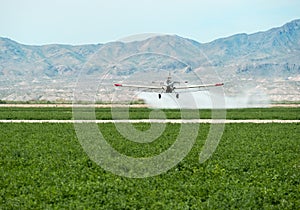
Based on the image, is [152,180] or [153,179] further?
[153,179]

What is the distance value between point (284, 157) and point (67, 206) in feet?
45.9

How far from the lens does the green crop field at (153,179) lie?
613 inches

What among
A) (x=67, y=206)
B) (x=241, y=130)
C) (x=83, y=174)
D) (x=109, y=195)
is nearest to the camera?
(x=67, y=206)

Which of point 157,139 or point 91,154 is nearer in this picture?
point 91,154

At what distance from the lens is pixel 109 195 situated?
16297 millimetres

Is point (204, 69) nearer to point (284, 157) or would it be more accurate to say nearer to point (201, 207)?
point (284, 157)

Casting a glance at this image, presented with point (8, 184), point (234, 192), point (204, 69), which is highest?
point (204, 69)

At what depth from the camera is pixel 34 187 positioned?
17391 millimetres

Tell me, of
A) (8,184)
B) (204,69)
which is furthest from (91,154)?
(204,69)

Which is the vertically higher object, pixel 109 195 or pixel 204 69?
pixel 204 69

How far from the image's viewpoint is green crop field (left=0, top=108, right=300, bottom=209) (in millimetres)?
15562

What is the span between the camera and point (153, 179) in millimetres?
19109

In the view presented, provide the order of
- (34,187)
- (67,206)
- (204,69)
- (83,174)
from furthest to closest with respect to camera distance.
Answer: (204,69), (83,174), (34,187), (67,206)

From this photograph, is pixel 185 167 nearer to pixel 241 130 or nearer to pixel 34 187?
pixel 34 187
